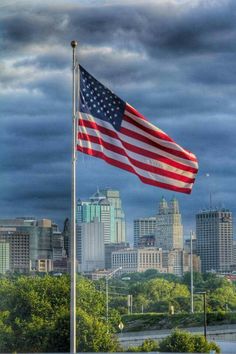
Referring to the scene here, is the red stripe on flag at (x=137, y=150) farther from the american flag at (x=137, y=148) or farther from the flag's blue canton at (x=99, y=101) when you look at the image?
the flag's blue canton at (x=99, y=101)

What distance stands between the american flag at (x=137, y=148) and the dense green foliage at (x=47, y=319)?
121 ft

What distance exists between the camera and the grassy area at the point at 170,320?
110000 millimetres

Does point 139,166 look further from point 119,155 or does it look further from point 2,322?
point 2,322

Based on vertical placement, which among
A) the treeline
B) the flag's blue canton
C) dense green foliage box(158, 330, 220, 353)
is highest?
the flag's blue canton

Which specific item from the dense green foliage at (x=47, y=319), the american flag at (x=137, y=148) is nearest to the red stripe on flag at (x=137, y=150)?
the american flag at (x=137, y=148)

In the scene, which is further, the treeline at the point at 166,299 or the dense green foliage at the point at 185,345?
the treeline at the point at 166,299

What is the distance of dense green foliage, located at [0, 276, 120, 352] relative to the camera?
62.6 metres

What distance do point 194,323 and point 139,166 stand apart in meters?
89.0

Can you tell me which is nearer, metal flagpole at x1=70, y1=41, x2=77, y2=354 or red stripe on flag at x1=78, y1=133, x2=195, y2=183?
metal flagpole at x1=70, y1=41, x2=77, y2=354

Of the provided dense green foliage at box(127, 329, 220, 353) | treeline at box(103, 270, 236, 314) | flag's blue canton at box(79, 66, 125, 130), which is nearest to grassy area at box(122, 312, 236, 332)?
treeline at box(103, 270, 236, 314)

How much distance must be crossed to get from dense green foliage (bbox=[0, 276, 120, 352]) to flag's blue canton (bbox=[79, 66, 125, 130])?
3691cm

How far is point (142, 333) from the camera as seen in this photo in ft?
352

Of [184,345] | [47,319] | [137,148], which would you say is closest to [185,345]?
[184,345]

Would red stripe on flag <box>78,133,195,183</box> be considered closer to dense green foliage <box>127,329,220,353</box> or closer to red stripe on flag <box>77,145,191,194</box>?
red stripe on flag <box>77,145,191,194</box>
